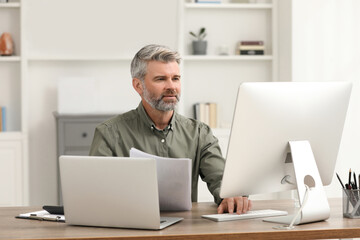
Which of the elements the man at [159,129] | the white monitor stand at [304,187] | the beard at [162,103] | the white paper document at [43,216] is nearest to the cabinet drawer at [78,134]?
the man at [159,129]

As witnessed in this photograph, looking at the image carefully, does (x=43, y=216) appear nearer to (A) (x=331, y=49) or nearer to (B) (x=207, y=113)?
(B) (x=207, y=113)

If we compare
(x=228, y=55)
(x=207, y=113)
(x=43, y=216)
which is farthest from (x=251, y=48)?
(x=43, y=216)

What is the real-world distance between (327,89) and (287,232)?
60 cm

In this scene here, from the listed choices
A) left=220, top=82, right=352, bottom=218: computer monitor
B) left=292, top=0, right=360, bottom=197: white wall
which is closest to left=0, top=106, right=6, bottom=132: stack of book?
left=292, top=0, right=360, bottom=197: white wall

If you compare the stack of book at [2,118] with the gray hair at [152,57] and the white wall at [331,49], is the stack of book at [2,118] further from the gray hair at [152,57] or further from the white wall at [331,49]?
the gray hair at [152,57]

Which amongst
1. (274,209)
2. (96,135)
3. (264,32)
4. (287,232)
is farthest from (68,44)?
(287,232)

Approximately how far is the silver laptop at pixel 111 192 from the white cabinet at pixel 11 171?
325cm

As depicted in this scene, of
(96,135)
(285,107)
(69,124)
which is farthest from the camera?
(69,124)

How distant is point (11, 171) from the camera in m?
5.50

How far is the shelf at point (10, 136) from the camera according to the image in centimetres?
550

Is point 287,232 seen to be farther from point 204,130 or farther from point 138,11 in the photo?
point 138,11

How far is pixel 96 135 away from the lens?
3.02 meters

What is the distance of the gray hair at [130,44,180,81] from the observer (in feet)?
9.69

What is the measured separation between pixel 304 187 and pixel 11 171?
11.8 ft
